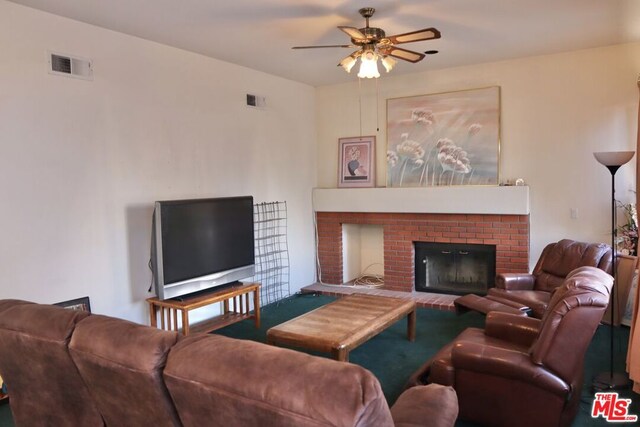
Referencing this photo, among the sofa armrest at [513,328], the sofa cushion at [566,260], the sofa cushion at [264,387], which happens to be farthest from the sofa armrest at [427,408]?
the sofa cushion at [566,260]

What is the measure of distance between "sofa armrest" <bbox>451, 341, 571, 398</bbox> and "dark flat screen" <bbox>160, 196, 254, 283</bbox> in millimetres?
2422

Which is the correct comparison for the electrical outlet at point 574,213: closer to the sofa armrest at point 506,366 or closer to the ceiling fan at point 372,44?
the ceiling fan at point 372,44

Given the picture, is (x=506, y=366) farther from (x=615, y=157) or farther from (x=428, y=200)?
(x=428, y=200)

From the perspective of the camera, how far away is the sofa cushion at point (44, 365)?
1.85 m

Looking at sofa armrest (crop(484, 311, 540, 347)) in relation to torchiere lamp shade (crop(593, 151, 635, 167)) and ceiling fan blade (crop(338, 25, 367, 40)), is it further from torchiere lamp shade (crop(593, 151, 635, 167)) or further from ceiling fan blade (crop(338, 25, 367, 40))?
ceiling fan blade (crop(338, 25, 367, 40))

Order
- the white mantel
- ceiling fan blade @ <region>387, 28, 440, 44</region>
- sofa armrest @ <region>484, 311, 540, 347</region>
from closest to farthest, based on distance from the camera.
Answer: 1. sofa armrest @ <region>484, 311, 540, 347</region>
2. ceiling fan blade @ <region>387, 28, 440, 44</region>
3. the white mantel

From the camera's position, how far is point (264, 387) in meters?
1.26

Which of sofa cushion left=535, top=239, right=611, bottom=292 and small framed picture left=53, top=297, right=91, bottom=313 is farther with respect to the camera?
sofa cushion left=535, top=239, right=611, bottom=292

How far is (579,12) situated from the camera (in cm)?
366

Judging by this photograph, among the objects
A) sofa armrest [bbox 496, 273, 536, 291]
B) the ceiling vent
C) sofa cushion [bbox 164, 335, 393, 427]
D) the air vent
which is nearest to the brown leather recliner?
sofa armrest [bbox 496, 273, 536, 291]

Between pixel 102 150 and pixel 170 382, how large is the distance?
286 centimetres

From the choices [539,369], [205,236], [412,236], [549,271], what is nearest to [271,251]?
[205,236]

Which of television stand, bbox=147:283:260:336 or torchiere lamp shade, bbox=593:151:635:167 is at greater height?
torchiere lamp shade, bbox=593:151:635:167

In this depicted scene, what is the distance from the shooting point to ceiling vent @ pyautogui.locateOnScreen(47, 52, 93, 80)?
3465 millimetres
